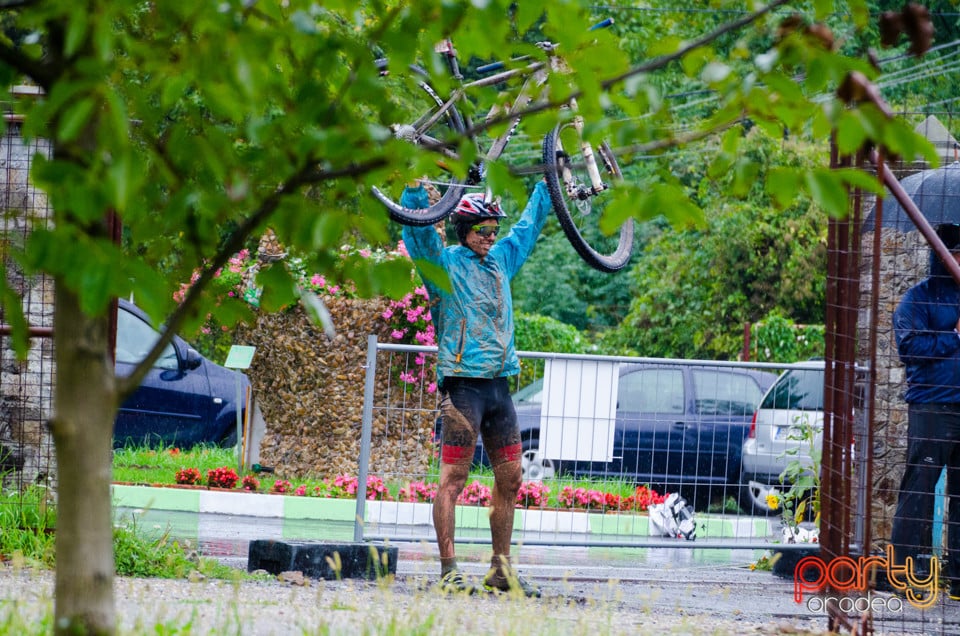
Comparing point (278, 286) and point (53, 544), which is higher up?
point (278, 286)

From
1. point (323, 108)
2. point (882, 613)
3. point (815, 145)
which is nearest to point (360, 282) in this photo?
point (323, 108)

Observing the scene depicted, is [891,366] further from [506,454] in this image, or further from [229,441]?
[229,441]

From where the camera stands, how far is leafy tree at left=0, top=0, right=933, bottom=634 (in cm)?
251

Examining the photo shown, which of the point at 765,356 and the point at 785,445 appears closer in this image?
the point at 785,445

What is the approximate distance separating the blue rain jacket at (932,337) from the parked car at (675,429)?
57.4 inches

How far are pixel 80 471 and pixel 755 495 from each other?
629 cm

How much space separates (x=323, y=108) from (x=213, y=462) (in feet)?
33.6

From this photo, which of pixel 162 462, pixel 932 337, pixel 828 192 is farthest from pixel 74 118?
pixel 162 462

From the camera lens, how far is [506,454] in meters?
6.43

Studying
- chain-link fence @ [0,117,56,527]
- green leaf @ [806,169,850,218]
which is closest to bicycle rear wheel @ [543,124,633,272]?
chain-link fence @ [0,117,56,527]

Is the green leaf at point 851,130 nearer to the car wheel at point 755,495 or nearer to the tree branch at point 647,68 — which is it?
the tree branch at point 647,68

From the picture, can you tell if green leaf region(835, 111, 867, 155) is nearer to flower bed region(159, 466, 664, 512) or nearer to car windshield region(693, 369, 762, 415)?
flower bed region(159, 466, 664, 512)

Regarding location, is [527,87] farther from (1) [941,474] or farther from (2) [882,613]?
(1) [941,474]

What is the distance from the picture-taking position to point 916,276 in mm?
7812
